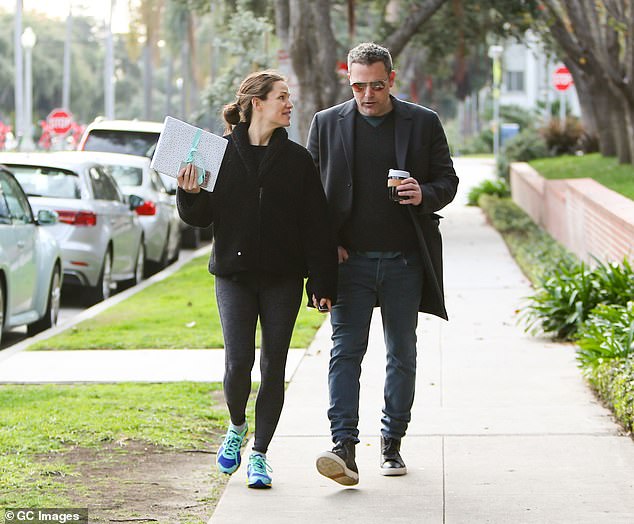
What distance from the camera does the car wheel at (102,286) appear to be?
49.3ft

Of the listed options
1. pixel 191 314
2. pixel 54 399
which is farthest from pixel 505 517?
pixel 191 314

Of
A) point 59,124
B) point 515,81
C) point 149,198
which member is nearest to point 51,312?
point 149,198

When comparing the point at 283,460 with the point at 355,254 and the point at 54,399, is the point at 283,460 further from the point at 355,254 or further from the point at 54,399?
the point at 54,399

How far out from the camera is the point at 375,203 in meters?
6.24

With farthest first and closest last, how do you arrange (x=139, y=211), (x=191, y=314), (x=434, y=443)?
(x=139, y=211), (x=191, y=314), (x=434, y=443)

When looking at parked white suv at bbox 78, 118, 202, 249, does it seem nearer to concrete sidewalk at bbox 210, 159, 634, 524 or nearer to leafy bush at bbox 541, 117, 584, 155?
concrete sidewalk at bbox 210, 159, 634, 524

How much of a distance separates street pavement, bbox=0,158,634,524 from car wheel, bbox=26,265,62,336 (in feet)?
4.59

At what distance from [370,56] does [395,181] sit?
0.58m

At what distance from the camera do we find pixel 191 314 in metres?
13.0

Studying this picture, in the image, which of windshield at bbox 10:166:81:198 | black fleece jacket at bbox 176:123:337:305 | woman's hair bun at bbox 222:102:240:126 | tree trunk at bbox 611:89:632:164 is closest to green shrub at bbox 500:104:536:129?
tree trunk at bbox 611:89:632:164

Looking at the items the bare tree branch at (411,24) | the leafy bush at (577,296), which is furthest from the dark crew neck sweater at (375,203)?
the bare tree branch at (411,24)

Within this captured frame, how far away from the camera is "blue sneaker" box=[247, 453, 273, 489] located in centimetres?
621

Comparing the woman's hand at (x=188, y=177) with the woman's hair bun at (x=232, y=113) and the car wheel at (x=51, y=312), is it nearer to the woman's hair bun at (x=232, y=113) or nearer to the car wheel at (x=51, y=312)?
the woman's hair bun at (x=232, y=113)

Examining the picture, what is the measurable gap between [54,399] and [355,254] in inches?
117
